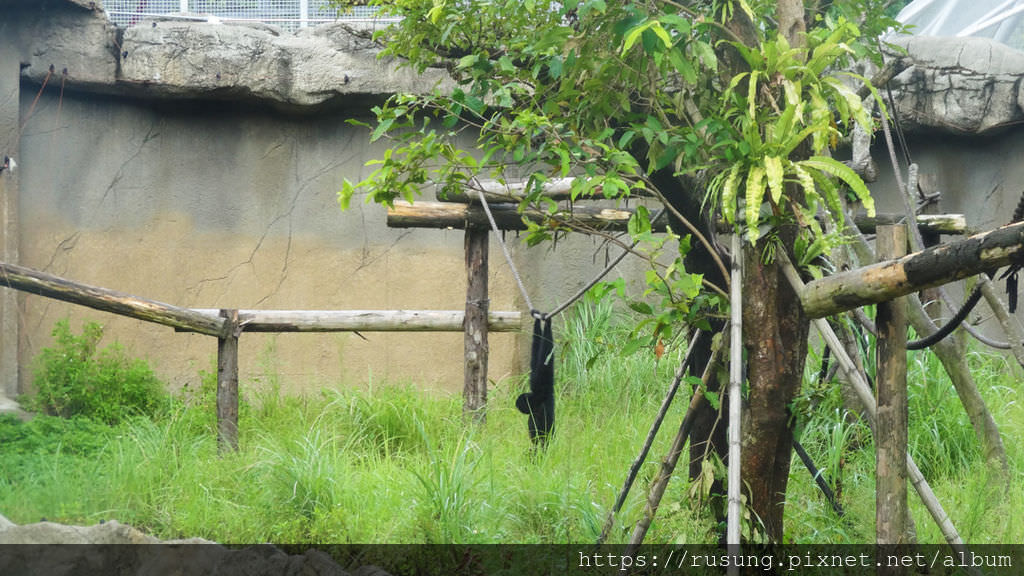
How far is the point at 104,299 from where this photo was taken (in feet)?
15.6

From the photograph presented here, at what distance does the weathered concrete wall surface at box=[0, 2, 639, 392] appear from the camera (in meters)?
7.09

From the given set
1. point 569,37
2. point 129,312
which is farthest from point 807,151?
point 129,312

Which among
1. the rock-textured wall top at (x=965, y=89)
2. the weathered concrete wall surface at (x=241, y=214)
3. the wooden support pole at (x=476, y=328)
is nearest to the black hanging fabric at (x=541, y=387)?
the wooden support pole at (x=476, y=328)

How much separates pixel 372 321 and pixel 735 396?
3.03m

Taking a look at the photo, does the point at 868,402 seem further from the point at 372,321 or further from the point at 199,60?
the point at 199,60

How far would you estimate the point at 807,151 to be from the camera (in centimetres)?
299

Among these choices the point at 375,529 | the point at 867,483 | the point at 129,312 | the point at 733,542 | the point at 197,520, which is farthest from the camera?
the point at 129,312

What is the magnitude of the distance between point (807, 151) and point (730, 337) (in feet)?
2.09

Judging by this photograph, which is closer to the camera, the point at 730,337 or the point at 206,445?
the point at 730,337

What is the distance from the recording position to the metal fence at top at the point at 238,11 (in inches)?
309

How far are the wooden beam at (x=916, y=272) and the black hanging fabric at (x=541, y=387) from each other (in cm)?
169

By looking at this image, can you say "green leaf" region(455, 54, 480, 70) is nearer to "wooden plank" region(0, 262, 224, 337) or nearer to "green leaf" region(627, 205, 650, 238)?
"green leaf" region(627, 205, 650, 238)

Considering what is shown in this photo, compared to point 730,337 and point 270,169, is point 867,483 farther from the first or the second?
point 270,169

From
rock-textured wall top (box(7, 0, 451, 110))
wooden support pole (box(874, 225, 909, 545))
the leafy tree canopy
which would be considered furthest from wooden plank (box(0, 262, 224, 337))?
wooden support pole (box(874, 225, 909, 545))
